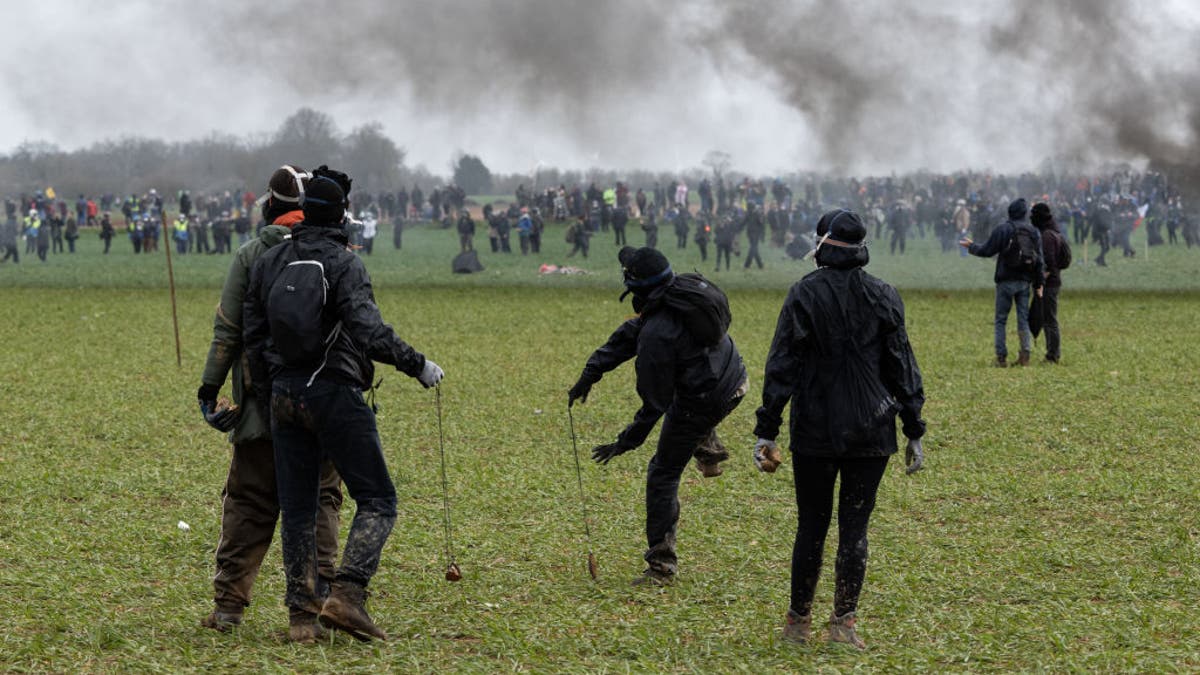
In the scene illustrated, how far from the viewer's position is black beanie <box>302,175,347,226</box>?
5.99 m

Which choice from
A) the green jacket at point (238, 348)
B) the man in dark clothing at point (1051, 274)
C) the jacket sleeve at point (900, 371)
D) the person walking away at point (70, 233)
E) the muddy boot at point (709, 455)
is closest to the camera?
the jacket sleeve at point (900, 371)

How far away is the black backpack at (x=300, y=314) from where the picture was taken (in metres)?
5.75

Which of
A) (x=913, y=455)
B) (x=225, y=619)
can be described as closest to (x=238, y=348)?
(x=225, y=619)

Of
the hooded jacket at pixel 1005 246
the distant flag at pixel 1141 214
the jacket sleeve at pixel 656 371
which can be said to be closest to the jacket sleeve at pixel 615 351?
the jacket sleeve at pixel 656 371

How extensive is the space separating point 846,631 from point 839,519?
0.45m

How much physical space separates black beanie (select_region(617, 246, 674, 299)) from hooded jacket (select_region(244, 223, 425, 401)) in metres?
1.55

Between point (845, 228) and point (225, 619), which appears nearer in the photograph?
point (845, 228)

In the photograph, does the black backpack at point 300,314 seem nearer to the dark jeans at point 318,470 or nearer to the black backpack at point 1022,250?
the dark jeans at point 318,470

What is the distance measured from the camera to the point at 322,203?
19.6 ft

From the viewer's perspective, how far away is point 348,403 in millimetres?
5812

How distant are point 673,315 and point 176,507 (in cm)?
376

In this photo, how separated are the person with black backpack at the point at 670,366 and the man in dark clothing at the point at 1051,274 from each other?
10.4 m

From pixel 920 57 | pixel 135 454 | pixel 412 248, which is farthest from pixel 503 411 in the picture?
pixel 412 248

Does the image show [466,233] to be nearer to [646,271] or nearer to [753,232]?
[753,232]
